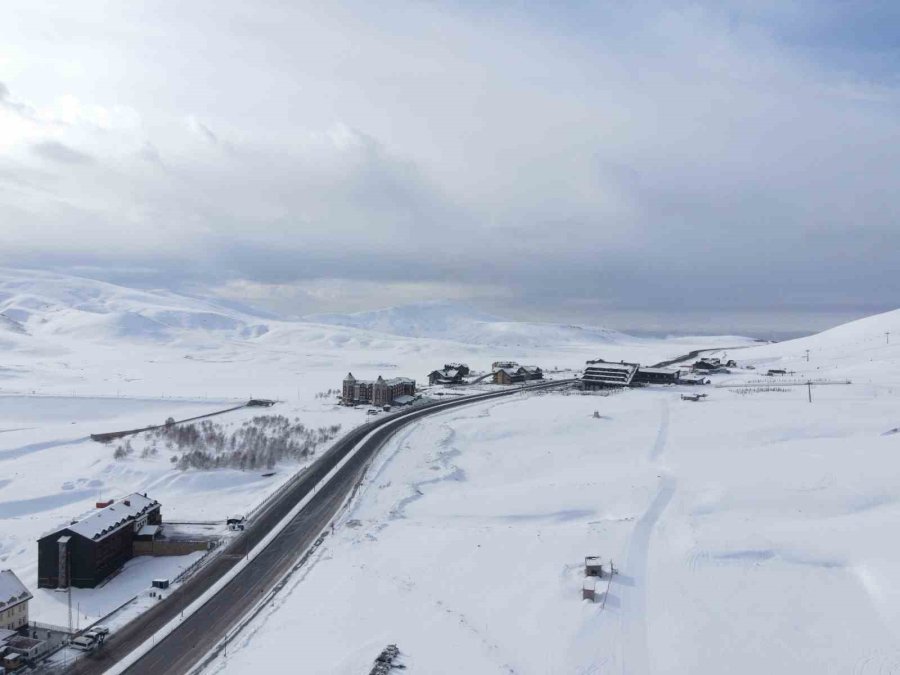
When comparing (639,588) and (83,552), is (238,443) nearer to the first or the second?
(83,552)

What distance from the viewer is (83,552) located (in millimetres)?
30141

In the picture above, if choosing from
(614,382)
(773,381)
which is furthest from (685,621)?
(773,381)

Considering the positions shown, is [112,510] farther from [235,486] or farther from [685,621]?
[685,621]

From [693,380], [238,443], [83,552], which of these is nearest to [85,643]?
[83,552]

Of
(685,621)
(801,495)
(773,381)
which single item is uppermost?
(773,381)

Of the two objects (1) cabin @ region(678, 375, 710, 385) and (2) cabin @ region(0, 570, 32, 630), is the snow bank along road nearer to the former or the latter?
(2) cabin @ region(0, 570, 32, 630)

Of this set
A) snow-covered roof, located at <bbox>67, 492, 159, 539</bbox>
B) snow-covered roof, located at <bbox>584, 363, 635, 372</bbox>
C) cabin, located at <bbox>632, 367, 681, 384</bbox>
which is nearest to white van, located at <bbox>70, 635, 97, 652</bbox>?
snow-covered roof, located at <bbox>67, 492, 159, 539</bbox>

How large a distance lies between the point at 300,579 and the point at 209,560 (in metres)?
6.10

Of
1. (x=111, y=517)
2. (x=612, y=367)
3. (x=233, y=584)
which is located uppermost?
(x=612, y=367)

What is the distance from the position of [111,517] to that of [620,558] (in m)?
26.3

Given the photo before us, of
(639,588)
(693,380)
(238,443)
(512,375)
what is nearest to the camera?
(639,588)

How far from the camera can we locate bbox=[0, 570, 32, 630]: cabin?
24.2 m

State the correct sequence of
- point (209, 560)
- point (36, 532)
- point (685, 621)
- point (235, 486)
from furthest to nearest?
point (235, 486), point (36, 532), point (209, 560), point (685, 621)

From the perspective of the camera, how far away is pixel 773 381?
83.5 m
